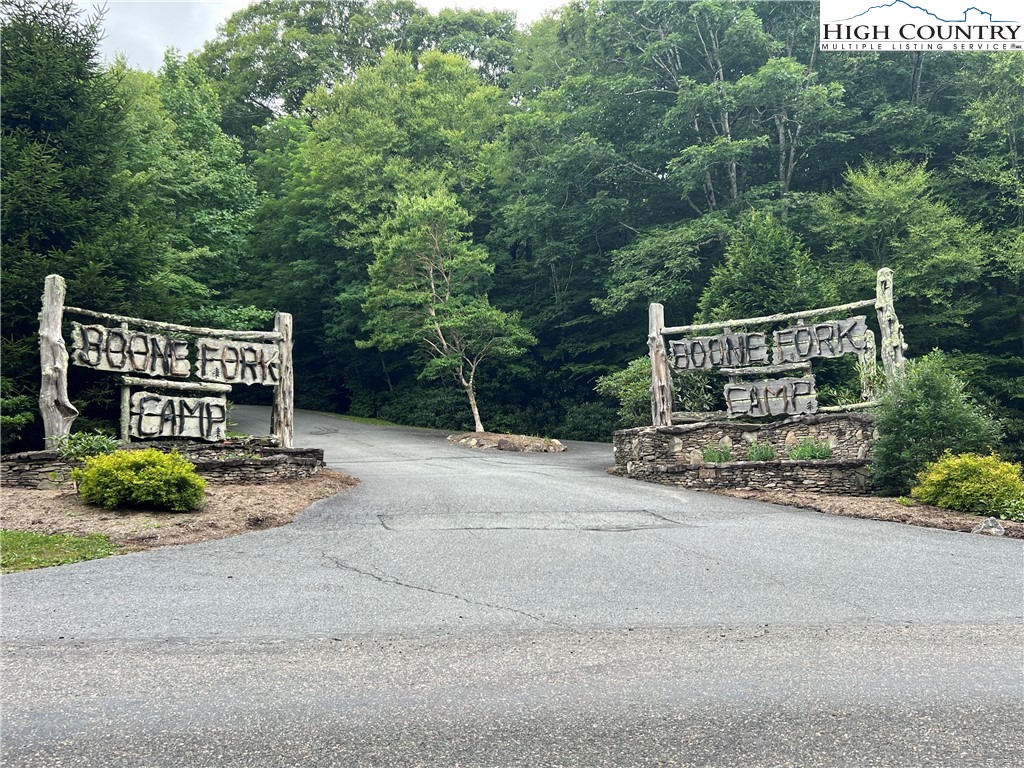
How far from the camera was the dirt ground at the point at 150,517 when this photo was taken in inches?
339

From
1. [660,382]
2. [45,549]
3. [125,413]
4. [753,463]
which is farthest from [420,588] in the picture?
[660,382]

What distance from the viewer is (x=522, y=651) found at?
201 inches

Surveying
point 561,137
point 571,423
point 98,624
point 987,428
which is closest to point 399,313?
point 571,423

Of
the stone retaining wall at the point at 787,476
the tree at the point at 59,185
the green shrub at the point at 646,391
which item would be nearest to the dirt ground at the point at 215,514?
the stone retaining wall at the point at 787,476

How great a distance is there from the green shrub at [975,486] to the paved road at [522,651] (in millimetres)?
1620

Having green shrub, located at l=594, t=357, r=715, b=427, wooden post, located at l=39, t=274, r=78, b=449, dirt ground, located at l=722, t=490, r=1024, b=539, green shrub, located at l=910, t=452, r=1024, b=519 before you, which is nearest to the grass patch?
wooden post, located at l=39, t=274, r=78, b=449

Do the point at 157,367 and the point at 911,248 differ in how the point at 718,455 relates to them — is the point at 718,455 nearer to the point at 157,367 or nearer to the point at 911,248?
the point at 157,367

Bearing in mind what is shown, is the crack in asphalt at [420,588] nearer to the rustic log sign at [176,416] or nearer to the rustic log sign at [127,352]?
the rustic log sign at [176,416]

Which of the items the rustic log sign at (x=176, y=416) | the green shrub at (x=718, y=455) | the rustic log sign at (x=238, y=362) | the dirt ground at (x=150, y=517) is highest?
the rustic log sign at (x=238, y=362)

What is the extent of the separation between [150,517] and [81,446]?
3.05 metres

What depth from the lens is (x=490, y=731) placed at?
402 cm

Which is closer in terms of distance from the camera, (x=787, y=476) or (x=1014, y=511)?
(x=1014, y=511)

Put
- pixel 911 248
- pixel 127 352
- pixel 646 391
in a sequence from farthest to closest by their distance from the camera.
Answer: pixel 911 248 < pixel 646 391 < pixel 127 352

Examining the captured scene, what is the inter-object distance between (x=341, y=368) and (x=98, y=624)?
32101mm
